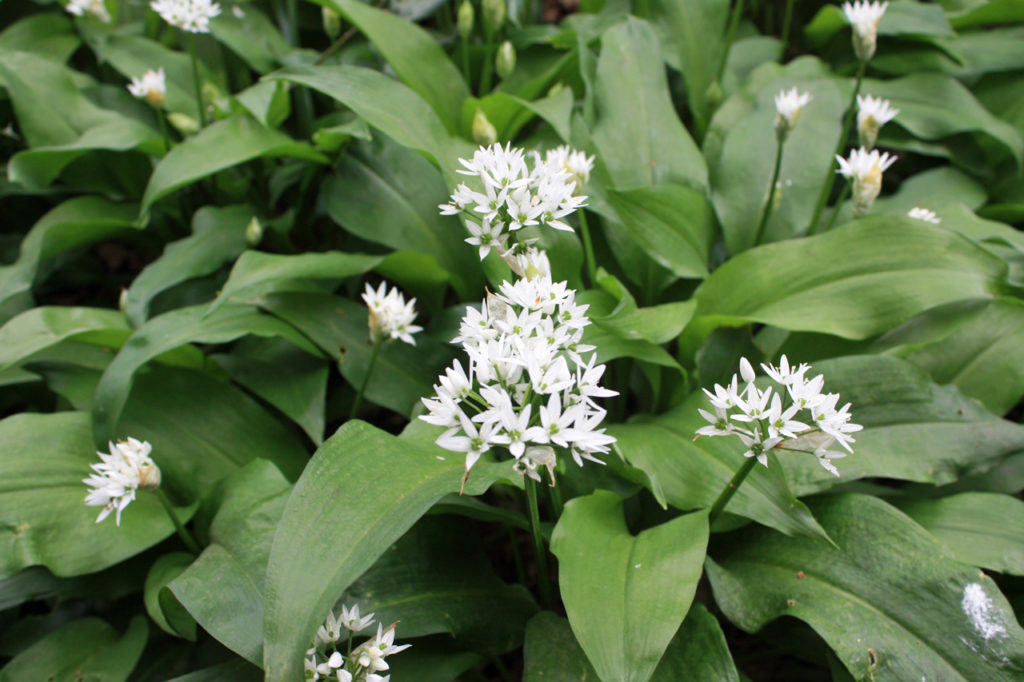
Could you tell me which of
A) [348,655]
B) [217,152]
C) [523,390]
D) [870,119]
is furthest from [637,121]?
[348,655]

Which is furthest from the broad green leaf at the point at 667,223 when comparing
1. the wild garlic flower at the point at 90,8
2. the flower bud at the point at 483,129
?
the wild garlic flower at the point at 90,8

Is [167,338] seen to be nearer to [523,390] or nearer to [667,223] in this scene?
[523,390]

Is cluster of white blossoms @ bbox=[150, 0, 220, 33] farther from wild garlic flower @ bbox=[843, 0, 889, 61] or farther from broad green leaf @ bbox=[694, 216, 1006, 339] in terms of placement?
wild garlic flower @ bbox=[843, 0, 889, 61]

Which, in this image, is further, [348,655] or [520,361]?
[348,655]

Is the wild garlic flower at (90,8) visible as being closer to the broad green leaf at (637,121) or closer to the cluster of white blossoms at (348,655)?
the broad green leaf at (637,121)

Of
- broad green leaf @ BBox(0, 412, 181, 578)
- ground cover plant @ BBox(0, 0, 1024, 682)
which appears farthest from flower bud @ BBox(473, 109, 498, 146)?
broad green leaf @ BBox(0, 412, 181, 578)
